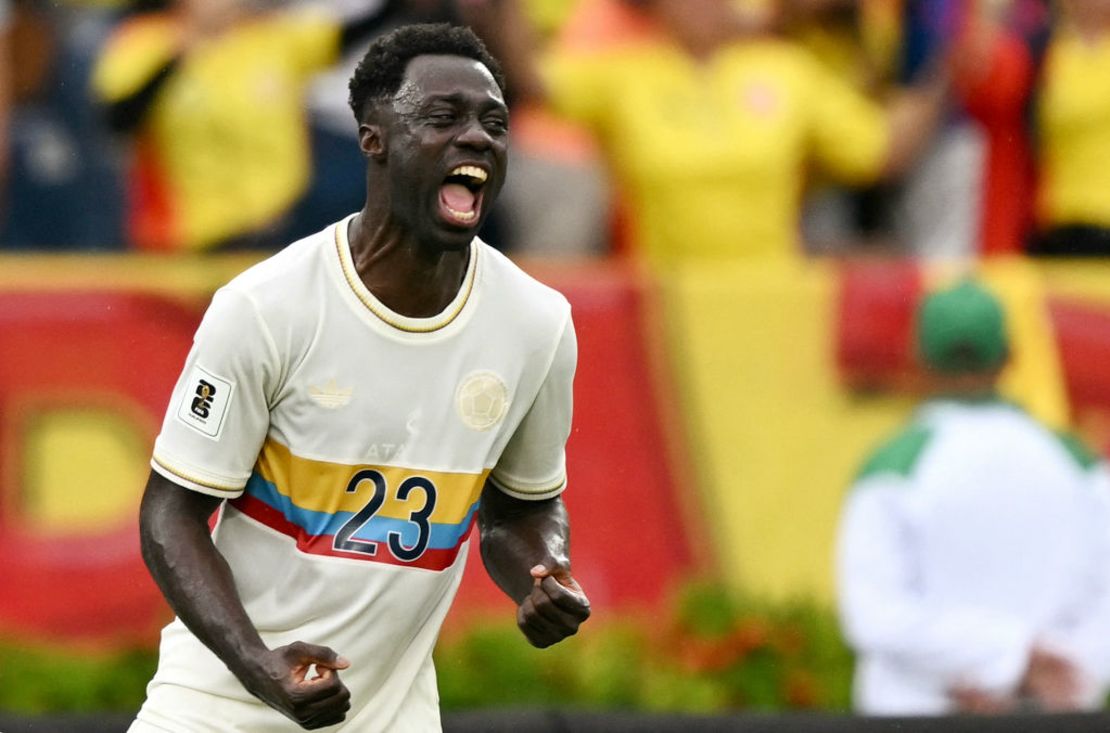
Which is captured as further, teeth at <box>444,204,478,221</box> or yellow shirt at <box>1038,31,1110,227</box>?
yellow shirt at <box>1038,31,1110,227</box>

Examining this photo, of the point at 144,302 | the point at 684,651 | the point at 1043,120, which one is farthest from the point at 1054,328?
the point at 144,302

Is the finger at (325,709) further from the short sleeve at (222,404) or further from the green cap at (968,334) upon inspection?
the green cap at (968,334)

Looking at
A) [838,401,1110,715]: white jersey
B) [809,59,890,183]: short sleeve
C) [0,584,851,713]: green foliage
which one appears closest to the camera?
[838,401,1110,715]: white jersey

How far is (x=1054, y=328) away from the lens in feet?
29.7

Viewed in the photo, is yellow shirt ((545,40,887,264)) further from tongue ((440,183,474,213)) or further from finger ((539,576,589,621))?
finger ((539,576,589,621))

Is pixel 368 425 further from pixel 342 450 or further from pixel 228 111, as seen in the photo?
pixel 228 111

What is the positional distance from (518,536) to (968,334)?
2957 millimetres

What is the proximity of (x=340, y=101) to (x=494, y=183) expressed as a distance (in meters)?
5.07

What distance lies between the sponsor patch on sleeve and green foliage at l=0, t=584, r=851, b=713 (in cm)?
427

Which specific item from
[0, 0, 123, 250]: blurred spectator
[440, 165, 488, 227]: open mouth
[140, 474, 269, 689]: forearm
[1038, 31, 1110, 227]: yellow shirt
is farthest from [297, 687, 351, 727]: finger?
[1038, 31, 1110, 227]: yellow shirt

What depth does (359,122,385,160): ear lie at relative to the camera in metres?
4.04

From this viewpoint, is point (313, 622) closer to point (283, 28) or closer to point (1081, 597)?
point (1081, 597)

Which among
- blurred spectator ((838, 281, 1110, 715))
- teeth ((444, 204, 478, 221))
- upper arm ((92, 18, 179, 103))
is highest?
teeth ((444, 204, 478, 221))

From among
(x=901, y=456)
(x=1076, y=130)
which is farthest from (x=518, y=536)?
(x=1076, y=130)
